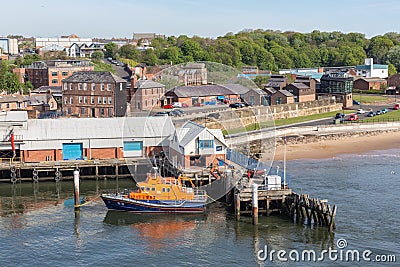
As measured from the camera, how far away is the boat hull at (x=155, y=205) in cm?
3775

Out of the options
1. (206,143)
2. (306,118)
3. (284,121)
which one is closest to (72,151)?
(206,143)

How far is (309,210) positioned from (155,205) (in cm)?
885

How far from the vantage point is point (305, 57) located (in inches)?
5655

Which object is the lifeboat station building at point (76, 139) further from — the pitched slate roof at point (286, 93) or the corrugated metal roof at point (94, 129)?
the pitched slate roof at point (286, 93)

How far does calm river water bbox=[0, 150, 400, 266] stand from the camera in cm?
3091

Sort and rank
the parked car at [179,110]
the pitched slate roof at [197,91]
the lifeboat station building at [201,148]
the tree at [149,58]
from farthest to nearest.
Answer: the tree at [149,58], the pitched slate roof at [197,91], the parked car at [179,110], the lifeboat station building at [201,148]

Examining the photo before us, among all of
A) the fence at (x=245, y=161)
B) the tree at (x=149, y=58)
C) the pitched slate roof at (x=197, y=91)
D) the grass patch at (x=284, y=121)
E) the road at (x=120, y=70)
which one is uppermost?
the tree at (x=149, y=58)

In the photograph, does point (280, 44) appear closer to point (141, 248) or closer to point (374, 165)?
point (374, 165)

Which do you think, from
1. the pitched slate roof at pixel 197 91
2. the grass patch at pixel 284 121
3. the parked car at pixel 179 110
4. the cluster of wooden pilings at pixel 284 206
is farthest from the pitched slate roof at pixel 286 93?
the cluster of wooden pilings at pixel 284 206

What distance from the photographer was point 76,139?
162 ft

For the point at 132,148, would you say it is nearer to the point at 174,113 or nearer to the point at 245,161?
the point at 245,161

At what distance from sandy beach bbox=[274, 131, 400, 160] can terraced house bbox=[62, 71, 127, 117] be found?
61.2 ft

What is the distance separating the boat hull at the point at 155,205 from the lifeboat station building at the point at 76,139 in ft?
38.5

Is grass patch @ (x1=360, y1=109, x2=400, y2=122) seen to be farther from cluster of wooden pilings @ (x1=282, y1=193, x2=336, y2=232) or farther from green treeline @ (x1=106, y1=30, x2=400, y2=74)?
green treeline @ (x1=106, y1=30, x2=400, y2=74)
